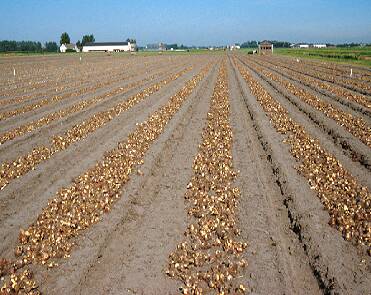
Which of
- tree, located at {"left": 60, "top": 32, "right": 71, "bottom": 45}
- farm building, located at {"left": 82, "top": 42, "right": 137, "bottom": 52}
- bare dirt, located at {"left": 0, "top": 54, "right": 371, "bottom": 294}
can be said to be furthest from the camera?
farm building, located at {"left": 82, "top": 42, "right": 137, "bottom": 52}

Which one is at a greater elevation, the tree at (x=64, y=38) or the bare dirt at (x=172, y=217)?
the tree at (x=64, y=38)

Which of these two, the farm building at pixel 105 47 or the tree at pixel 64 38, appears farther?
the farm building at pixel 105 47

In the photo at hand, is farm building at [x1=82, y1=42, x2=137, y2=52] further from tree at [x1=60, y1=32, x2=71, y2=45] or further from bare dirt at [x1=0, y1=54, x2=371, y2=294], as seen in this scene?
bare dirt at [x1=0, y1=54, x2=371, y2=294]

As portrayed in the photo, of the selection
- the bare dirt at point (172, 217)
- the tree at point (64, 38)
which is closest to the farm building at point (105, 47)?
the tree at point (64, 38)

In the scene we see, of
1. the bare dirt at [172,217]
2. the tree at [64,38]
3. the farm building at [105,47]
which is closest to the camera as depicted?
the bare dirt at [172,217]

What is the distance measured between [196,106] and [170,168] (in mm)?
10263

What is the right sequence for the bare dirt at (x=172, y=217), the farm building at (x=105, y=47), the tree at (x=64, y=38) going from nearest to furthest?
the bare dirt at (x=172, y=217), the tree at (x=64, y=38), the farm building at (x=105, y=47)

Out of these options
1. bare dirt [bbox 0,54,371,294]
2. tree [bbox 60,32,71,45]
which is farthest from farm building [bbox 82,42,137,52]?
bare dirt [bbox 0,54,371,294]

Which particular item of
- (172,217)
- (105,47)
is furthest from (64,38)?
(172,217)

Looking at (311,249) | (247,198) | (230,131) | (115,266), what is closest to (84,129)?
(230,131)

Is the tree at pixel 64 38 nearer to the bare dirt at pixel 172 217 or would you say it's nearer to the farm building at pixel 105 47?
the farm building at pixel 105 47

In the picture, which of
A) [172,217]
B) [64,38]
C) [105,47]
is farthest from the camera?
[105,47]

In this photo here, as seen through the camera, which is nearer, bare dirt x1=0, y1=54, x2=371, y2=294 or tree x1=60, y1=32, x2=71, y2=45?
bare dirt x1=0, y1=54, x2=371, y2=294

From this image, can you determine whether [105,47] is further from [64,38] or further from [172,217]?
[172,217]
